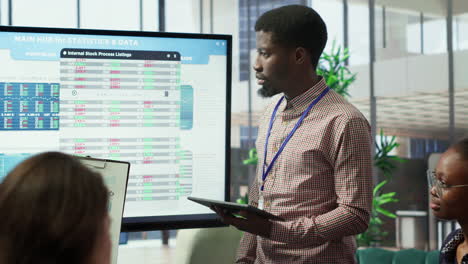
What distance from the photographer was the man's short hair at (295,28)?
7.00ft

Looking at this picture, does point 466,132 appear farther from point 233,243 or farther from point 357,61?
point 233,243

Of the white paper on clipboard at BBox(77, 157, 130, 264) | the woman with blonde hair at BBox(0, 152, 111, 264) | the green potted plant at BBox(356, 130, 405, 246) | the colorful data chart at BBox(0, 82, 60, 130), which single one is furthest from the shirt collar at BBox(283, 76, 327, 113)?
the green potted plant at BBox(356, 130, 405, 246)

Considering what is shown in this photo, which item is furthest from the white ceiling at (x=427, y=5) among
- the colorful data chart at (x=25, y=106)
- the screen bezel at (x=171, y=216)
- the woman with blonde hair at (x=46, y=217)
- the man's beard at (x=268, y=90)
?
the woman with blonde hair at (x=46, y=217)

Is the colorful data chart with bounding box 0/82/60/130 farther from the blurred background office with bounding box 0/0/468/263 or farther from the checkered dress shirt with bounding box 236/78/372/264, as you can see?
the blurred background office with bounding box 0/0/468/263

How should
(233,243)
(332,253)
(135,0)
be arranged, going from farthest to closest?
(135,0)
(233,243)
(332,253)

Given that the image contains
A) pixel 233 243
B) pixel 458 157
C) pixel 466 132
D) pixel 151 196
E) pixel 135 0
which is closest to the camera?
pixel 458 157

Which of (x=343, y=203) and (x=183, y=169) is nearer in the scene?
(x=343, y=203)

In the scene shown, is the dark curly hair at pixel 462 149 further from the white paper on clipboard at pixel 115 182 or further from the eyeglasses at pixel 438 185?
the white paper on clipboard at pixel 115 182

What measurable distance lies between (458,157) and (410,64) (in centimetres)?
571

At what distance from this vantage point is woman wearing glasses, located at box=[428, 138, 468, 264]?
191 cm

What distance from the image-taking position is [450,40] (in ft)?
23.7

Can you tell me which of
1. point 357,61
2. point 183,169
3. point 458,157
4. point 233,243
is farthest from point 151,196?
point 357,61

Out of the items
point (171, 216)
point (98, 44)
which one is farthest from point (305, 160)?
point (98, 44)

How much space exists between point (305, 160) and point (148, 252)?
615 cm
